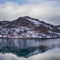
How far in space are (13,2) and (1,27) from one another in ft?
1.50

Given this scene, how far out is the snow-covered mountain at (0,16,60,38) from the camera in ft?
12.1

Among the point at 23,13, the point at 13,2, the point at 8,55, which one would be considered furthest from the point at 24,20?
the point at 8,55

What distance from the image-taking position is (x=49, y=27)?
370 centimetres

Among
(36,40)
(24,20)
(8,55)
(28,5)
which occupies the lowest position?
(8,55)

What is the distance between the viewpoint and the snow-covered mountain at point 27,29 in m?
3.69

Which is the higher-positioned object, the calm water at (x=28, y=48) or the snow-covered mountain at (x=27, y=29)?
the snow-covered mountain at (x=27, y=29)

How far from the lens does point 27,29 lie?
3.70m

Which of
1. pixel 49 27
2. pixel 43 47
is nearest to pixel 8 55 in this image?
pixel 43 47

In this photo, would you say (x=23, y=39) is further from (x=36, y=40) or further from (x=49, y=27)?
(x=49, y=27)

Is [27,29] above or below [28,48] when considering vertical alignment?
above

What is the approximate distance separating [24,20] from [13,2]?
0.35m

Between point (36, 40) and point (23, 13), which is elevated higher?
point (23, 13)

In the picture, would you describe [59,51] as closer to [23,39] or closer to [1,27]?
[23,39]

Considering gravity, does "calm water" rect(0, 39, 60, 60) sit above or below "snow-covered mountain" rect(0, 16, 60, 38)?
below
